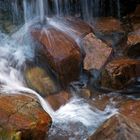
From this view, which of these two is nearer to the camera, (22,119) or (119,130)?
(119,130)

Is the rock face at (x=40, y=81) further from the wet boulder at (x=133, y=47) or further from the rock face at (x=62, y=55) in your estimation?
the wet boulder at (x=133, y=47)

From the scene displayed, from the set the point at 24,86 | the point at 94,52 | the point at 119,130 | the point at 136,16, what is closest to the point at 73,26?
the point at 94,52

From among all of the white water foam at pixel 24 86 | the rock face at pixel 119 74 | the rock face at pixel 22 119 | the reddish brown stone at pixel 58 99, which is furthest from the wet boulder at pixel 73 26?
the rock face at pixel 22 119

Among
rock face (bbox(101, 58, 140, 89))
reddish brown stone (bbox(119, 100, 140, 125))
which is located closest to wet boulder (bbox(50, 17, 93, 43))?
rock face (bbox(101, 58, 140, 89))

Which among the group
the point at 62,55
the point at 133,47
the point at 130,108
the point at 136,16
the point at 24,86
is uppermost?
the point at 136,16

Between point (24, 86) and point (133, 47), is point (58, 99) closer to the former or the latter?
point (24, 86)

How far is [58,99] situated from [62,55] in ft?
3.06

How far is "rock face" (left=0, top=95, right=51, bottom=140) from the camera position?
537cm

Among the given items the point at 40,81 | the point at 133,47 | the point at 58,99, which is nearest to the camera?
the point at 58,99

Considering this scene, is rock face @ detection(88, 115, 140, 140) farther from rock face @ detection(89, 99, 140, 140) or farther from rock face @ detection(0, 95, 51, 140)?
rock face @ detection(0, 95, 51, 140)

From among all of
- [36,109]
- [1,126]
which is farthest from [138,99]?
[1,126]

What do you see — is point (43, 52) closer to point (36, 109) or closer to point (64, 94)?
point (64, 94)

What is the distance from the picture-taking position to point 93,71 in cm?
752

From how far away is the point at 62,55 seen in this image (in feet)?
24.0
